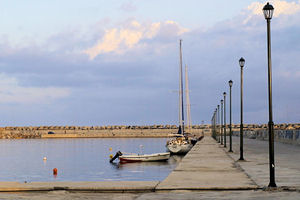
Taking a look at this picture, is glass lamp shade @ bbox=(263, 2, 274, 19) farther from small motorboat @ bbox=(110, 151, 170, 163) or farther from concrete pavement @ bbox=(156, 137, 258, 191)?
small motorboat @ bbox=(110, 151, 170, 163)

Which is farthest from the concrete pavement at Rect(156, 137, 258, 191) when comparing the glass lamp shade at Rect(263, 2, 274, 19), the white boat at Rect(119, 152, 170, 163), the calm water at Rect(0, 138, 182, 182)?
the white boat at Rect(119, 152, 170, 163)

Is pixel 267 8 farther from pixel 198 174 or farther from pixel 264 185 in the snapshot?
pixel 198 174

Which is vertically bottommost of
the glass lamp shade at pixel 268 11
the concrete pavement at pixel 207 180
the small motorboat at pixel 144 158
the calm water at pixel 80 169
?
the calm water at pixel 80 169

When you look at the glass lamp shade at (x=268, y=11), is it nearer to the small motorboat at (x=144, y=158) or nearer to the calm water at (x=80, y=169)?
the calm water at (x=80, y=169)

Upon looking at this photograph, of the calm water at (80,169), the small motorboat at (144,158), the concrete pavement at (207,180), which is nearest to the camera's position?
the concrete pavement at (207,180)

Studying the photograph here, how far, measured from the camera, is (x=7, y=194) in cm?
1828

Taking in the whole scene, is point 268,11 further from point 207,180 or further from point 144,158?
point 144,158

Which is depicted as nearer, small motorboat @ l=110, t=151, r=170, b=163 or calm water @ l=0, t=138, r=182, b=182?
calm water @ l=0, t=138, r=182, b=182

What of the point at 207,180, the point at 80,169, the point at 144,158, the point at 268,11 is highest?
the point at 268,11

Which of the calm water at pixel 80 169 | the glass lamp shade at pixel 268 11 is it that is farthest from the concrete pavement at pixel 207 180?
the calm water at pixel 80 169

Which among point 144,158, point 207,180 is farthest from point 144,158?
point 207,180

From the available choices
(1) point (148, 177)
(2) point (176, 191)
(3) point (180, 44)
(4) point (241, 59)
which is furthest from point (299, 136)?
(2) point (176, 191)

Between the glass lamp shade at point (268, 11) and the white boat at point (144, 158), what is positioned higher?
the glass lamp shade at point (268, 11)

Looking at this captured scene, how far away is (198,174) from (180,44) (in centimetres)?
7056
